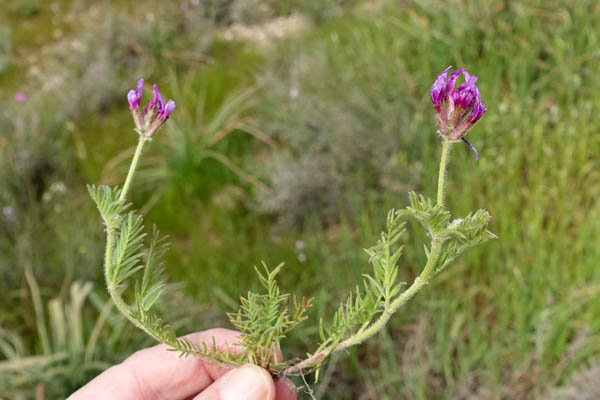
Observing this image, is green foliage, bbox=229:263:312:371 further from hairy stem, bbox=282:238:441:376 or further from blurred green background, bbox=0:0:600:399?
blurred green background, bbox=0:0:600:399

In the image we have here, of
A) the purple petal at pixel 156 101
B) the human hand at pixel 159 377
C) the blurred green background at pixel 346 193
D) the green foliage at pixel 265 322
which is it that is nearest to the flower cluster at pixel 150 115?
the purple petal at pixel 156 101

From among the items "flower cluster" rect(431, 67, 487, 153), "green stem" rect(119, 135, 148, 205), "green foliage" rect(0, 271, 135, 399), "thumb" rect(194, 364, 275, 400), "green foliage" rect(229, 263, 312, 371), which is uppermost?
"flower cluster" rect(431, 67, 487, 153)

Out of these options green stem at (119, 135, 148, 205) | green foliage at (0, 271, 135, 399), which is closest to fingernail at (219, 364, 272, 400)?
green stem at (119, 135, 148, 205)

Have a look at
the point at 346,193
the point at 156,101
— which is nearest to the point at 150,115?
the point at 156,101

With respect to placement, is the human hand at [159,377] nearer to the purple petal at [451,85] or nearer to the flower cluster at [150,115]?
the flower cluster at [150,115]

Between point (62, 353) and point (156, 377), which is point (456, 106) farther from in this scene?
point (62, 353)

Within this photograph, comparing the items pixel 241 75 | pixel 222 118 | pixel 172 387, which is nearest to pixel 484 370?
pixel 172 387
